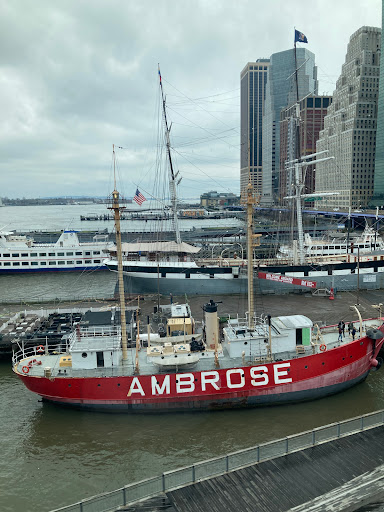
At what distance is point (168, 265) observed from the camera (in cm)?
3597

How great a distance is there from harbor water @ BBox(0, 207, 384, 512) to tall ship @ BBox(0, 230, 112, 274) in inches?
1464

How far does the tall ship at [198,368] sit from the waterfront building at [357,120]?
120028mm

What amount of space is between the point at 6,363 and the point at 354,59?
497ft

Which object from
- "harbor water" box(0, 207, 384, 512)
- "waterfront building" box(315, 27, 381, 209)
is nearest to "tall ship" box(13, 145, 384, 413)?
"harbor water" box(0, 207, 384, 512)

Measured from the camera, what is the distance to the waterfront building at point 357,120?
419ft

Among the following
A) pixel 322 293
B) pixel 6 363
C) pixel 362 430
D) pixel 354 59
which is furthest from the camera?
pixel 354 59

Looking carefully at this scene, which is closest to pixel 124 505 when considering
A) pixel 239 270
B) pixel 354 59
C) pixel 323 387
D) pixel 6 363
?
pixel 323 387

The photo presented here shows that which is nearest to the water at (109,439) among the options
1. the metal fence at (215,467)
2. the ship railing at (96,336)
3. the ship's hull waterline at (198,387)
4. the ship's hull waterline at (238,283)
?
the ship's hull waterline at (198,387)

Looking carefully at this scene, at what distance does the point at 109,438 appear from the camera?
1532 centimetres

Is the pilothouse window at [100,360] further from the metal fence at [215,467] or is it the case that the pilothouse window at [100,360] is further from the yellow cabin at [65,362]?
the metal fence at [215,467]

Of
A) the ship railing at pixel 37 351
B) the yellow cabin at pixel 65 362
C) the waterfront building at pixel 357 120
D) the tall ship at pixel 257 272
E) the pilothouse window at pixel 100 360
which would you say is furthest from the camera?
the waterfront building at pixel 357 120

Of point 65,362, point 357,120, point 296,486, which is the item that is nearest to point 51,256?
point 65,362

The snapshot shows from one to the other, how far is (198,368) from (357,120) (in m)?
137

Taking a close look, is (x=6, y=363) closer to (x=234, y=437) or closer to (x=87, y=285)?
(x=234, y=437)
